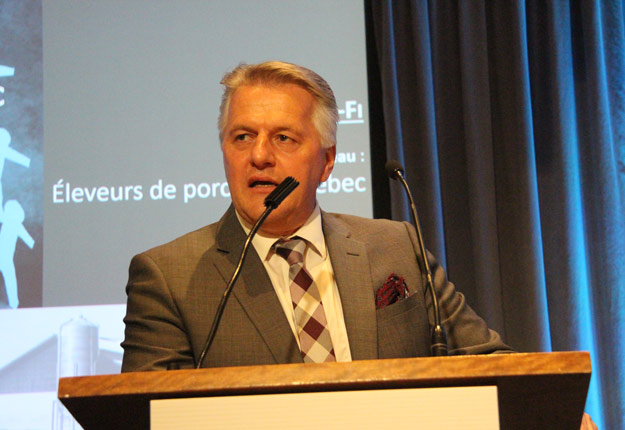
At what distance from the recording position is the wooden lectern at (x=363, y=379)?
3.89 ft

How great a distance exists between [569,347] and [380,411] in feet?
9.30

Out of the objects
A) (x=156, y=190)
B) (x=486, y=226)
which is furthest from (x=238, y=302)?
(x=486, y=226)

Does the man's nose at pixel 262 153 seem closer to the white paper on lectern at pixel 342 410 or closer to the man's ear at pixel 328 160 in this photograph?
the man's ear at pixel 328 160

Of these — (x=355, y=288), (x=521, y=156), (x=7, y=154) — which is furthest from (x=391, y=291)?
(x=7, y=154)

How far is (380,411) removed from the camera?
1186 mm

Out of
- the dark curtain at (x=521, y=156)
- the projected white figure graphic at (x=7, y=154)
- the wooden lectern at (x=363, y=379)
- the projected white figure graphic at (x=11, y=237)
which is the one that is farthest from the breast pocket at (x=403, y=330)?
the projected white figure graphic at (x=7, y=154)

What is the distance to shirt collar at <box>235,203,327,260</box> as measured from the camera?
2.15m

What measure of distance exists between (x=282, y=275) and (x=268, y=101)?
1.63 ft

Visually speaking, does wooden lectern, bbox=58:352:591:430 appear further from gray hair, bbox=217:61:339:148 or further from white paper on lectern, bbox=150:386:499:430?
gray hair, bbox=217:61:339:148

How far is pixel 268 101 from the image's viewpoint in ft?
7.00

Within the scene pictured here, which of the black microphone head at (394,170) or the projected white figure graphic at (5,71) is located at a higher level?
the projected white figure graphic at (5,71)

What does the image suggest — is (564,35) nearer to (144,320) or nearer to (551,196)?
(551,196)

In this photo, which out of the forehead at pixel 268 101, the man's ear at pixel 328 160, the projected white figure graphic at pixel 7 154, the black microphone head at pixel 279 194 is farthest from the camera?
the projected white figure graphic at pixel 7 154

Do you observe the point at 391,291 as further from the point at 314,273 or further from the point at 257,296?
the point at 257,296
